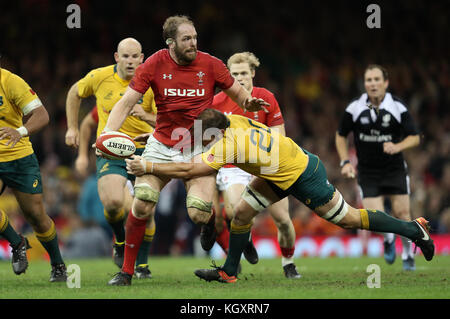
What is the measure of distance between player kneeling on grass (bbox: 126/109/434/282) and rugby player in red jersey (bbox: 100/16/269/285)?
199 mm

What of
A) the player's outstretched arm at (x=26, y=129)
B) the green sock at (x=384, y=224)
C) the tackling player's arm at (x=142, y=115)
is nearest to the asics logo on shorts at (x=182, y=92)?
the tackling player's arm at (x=142, y=115)

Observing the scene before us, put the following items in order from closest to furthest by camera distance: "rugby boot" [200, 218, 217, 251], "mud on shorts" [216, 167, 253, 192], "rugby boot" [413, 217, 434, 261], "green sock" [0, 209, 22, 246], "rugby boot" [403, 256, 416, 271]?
"rugby boot" [413, 217, 434, 261], "green sock" [0, 209, 22, 246], "rugby boot" [200, 218, 217, 251], "mud on shorts" [216, 167, 253, 192], "rugby boot" [403, 256, 416, 271]

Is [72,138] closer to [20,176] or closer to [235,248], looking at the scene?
[20,176]

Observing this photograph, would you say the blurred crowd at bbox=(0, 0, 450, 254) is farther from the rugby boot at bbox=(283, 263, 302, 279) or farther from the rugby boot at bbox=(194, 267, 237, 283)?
the rugby boot at bbox=(194, 267, 237, 283)

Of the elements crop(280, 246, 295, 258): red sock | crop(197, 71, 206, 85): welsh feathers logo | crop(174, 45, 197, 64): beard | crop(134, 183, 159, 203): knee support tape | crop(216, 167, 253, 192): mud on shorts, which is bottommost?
crop(280, 246, 295, 258): red sock

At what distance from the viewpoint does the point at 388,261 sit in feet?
34.5

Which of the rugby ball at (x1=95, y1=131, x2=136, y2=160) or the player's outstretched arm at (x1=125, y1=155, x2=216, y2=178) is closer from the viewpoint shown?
the rugby ball at (x1=95, y1=131, x2=136, y2=160)

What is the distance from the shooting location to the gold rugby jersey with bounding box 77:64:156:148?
8.99m

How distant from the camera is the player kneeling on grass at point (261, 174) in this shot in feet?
23.1

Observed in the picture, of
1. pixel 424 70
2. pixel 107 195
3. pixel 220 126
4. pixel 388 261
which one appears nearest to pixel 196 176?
pixel 220 126

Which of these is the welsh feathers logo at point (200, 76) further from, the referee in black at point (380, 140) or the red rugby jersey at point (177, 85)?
the referee in black at point (380, 140)

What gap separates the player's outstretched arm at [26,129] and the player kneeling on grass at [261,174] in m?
1.29

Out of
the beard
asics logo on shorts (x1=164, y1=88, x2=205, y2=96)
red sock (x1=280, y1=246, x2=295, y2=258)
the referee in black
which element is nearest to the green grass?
red sock (x1=280, y1=246, x2=295, y2=258)
